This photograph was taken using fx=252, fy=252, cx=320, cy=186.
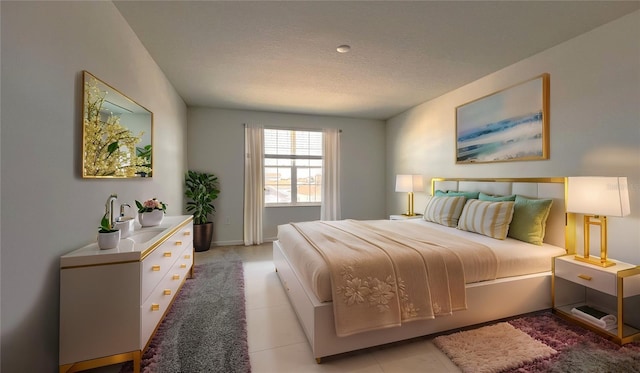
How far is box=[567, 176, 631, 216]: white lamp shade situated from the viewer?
1.84 m

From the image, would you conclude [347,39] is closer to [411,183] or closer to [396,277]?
[396,277]

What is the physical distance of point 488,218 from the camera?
264cm

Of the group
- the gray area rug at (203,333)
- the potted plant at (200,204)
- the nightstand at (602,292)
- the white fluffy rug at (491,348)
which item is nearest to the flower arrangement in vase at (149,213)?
the gray area rug at (203,333)

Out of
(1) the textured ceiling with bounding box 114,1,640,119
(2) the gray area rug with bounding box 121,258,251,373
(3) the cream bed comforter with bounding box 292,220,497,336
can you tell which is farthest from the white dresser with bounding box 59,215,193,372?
(1) the textured ceiling with bounding box 114,1,640,119

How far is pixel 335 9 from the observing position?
1980 millimetres

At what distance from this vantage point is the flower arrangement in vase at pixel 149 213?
91.2 inches

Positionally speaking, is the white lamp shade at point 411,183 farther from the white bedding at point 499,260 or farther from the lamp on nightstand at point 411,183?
the white bedding at point 499,260

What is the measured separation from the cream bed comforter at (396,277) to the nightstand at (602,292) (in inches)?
25.4

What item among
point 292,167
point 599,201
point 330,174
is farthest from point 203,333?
point 330,174

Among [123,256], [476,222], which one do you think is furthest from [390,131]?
[123,256]

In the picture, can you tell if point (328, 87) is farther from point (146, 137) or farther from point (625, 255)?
point (625, 255)

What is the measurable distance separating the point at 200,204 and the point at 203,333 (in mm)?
2767

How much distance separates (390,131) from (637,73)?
3.65 meters

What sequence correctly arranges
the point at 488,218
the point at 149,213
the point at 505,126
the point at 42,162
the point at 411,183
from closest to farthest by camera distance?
the point at 42,162
the point at 149,213
the point at 488,218
the point at 505,126
the point at 411,183
